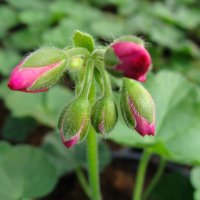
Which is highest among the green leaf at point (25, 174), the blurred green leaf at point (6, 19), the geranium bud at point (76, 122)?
the geranium bud at point (76, 122)

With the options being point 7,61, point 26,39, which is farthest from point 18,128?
point 26,39

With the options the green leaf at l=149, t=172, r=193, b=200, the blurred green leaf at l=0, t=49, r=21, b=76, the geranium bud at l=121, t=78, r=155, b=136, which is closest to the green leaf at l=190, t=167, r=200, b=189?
the green leaf at l=149, t=172, r=193, b=200

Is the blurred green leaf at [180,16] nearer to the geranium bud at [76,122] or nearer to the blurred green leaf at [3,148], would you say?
the blurred green leaf at [3,148]

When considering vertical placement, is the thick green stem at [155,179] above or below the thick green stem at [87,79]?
below

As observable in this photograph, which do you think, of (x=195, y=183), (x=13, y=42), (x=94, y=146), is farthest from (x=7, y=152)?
(x=13, y=42)

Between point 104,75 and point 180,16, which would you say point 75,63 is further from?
point 180,16

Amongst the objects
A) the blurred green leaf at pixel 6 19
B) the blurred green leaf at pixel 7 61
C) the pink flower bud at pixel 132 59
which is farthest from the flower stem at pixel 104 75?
the blurred green leaf at pixel 6 19
